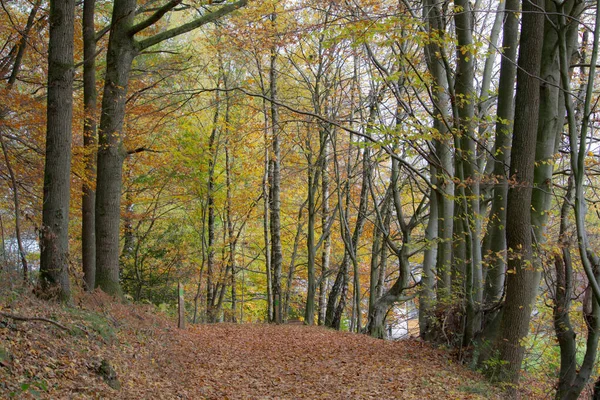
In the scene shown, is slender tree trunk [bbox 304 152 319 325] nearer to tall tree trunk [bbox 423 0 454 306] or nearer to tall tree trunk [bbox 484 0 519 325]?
tall tree trunk [bbox 423 0 454 306]

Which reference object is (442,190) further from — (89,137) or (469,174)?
(89,137)

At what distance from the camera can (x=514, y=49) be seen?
9.23 meters

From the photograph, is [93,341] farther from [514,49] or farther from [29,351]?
[514,49]

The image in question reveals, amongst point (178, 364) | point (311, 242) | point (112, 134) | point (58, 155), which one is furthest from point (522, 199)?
point (311, 242)

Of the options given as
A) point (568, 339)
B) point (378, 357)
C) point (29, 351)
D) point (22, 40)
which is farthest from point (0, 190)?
point (568, 339)

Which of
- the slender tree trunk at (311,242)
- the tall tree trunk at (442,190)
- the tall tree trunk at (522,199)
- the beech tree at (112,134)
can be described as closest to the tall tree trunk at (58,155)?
the beech tree at (112,134)

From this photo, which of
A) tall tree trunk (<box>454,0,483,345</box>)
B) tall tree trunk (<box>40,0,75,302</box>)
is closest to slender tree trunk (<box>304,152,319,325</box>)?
tall tree trunk (<box>454,0,483,345</box>)

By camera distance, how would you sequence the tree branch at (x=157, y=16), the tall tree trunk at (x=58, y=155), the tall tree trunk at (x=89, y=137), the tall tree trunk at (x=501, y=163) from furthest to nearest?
the tall tree trunk at (x=89, y=137), the tree branch at (x=157, y=16), the tall tree trunk at (x=501, y=163), the tall tree trunk at (x=58, y=155)

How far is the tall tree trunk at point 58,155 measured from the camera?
26.1ft

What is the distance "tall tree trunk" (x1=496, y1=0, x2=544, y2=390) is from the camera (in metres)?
7.74

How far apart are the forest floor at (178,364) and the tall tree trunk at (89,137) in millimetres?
1853

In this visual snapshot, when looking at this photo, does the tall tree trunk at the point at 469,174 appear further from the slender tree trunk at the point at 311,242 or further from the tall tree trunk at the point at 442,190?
the slender tree trunk at the point at 311,242

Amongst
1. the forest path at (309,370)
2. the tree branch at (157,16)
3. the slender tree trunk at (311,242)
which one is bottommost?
the forest path at (309,370)

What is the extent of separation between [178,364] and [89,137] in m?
7.23
